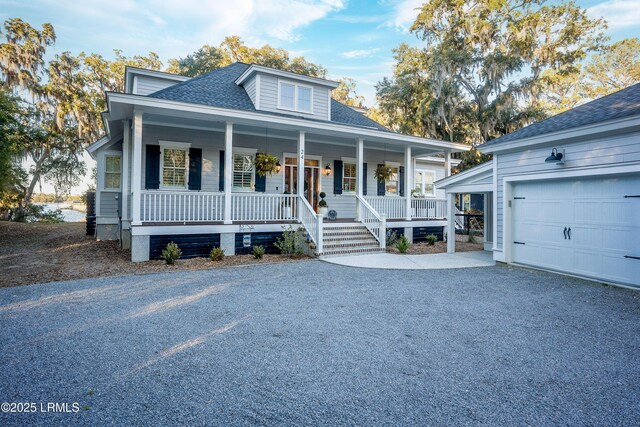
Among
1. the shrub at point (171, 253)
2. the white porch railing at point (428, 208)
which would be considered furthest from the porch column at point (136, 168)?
the white porch railing at point (428, 208)

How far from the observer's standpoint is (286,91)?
11.6 m

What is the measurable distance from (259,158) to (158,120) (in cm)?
314

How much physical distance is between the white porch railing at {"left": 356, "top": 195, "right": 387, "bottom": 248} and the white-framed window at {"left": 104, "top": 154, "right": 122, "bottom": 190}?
368 inches

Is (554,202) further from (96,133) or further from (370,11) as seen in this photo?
(96,133)

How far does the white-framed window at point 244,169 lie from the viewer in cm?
1134

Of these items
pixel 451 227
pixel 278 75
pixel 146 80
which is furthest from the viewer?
pixel 146 80

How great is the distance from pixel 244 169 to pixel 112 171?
5514 mm

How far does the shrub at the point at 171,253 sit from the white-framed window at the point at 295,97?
5.92 metres

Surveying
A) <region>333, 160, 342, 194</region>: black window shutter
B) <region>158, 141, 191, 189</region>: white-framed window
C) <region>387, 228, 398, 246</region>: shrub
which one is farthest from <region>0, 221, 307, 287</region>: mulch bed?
<region>333, 160, 342, 194</region>: black window shutter

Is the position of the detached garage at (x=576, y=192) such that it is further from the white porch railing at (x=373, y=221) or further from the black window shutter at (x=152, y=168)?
the black window shutter at (x=152, y=168)

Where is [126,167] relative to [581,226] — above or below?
above

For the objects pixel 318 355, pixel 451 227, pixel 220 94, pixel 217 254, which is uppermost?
pixel 220 94

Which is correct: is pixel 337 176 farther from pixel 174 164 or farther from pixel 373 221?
pixel 174 164

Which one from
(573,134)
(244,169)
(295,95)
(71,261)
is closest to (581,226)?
(573,134)
